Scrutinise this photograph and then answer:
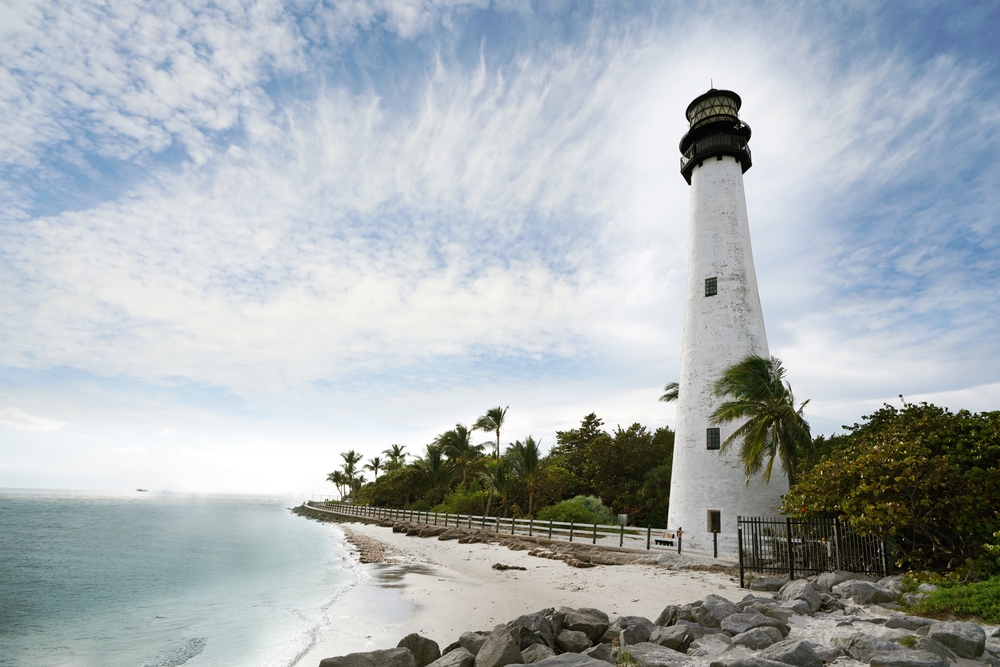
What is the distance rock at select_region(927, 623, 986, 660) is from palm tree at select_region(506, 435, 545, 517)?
24084 millimetres

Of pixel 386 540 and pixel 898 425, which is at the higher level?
pixel 898 425

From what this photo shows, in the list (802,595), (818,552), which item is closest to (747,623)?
(802,595)

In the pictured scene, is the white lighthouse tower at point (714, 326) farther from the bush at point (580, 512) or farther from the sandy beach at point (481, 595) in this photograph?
the bush at point (580, 512)

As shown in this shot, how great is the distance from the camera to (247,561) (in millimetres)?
28672

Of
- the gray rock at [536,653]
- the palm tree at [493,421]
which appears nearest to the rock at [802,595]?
the gray rock at [536,653]

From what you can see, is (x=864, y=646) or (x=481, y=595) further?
(x=481, y=595)

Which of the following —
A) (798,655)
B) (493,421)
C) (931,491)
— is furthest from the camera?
(493,421)

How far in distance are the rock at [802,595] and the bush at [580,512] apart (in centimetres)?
1502

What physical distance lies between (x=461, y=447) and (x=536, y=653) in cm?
3901

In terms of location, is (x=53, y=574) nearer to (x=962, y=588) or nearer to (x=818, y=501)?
(x=818, y=501)

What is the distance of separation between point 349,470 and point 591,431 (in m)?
56.1

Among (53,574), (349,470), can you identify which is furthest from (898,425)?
(349,470)

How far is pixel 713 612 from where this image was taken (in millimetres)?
8578

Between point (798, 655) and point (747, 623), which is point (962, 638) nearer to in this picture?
point (798, 655)
